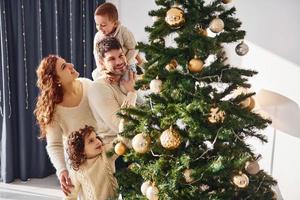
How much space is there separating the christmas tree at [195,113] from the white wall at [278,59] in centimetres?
99

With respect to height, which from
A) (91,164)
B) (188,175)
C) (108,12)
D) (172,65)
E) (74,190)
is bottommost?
(74,190)

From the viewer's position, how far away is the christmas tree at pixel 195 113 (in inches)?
50.9

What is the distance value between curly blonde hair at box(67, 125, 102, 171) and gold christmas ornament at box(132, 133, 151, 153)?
1.26 ft

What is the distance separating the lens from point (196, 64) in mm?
1289

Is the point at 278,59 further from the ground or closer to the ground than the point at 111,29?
closer to the ground

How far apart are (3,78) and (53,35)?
558mm

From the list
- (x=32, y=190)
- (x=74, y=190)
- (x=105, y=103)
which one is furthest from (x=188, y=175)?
(x=32, y=190)

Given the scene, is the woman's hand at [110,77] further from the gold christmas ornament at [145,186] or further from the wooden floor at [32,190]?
the wooden floor at [32,190]

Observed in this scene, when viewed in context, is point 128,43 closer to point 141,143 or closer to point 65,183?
point 65,183

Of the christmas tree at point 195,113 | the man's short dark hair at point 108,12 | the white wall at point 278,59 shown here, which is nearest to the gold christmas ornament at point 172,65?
the christmas tree at point 195,113

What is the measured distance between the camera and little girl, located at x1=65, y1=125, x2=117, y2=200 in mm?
1673

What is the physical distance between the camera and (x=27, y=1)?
10.0 feet

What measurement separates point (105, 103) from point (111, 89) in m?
0.08

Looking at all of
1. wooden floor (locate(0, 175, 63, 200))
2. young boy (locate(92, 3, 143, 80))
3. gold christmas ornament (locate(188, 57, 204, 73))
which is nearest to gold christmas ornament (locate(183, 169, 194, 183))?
gold christmas ornament (locate(188, 57, 204, 73))
